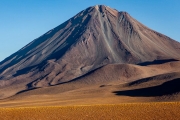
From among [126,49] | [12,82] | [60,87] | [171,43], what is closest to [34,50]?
[12,82]

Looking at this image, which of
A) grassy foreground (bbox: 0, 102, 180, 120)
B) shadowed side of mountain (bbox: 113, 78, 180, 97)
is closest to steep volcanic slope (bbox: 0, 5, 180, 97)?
shadowed side of mountain (bbox: 113, 78, 180, 97)

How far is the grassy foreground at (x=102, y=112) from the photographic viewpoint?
2814 centimetres

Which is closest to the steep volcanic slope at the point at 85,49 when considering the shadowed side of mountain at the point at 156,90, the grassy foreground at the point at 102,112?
the shadowed side of mountain at the point at 156,90

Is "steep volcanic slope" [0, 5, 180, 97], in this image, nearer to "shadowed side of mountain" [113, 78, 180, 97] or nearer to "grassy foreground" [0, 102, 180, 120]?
"shadowed side of mountain" [113, 78, 180, 97]

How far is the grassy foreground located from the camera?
28.1m

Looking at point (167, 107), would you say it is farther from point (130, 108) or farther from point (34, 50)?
point (34, 50)

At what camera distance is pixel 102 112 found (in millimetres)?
29375

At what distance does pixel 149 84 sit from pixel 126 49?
66104mm

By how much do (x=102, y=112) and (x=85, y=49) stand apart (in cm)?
12044

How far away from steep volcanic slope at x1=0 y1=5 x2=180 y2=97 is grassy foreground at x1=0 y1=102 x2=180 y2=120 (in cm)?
9392

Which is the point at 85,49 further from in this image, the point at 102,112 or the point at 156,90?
the point at 102,112

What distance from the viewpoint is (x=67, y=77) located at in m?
129

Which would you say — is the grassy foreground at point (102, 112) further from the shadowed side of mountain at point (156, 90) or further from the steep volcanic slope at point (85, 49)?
the steep volcanic slope at point (85, 49)

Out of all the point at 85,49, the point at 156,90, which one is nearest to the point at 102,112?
the point at 156,90
